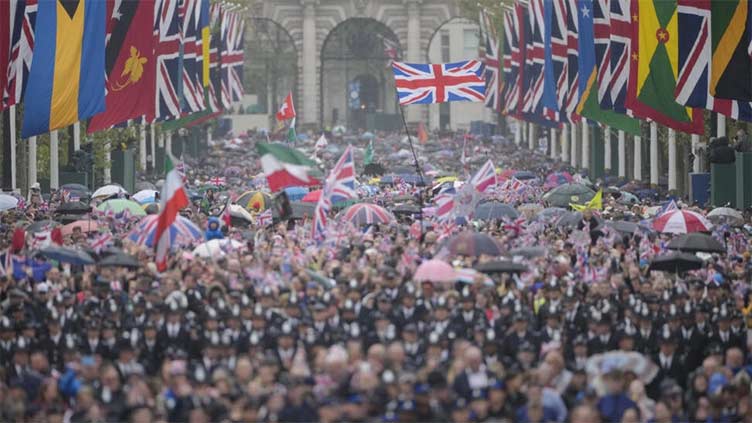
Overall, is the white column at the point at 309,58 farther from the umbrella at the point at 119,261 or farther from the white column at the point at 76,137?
the umbrella at the point at 119,261

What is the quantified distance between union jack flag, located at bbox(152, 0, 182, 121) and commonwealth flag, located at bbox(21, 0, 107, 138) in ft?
27.9

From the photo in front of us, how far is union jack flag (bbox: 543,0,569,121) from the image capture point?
60781 mm

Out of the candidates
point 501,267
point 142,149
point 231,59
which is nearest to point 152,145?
point 142,149

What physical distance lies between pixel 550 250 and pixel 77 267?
23.3ft

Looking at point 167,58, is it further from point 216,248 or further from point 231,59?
point 216,248

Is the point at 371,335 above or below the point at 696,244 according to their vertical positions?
below

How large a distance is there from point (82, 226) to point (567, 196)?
1402 centimetres

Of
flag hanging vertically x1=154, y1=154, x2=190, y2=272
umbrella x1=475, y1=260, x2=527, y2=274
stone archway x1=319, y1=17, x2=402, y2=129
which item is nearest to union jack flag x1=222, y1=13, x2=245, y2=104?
stone archway x1=319, y1=17, x2=402, y2=129

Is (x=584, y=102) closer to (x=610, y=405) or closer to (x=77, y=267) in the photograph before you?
(x=77, y=267)

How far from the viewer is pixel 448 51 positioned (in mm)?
139500

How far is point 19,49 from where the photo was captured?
142ft

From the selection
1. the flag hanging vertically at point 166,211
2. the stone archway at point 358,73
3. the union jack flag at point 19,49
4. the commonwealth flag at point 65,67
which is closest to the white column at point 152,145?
the commonwealth flag at point 65,67

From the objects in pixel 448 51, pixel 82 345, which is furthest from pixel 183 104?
pixel 448 51

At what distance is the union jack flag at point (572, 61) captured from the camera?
5838 cm
